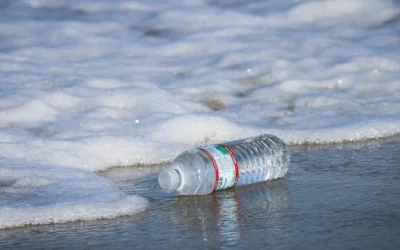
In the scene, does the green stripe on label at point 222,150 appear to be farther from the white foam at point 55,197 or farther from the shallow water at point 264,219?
the white foam at point 55,197

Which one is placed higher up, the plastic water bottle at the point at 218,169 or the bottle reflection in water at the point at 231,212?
the plastic water bottle at the point at 218,169

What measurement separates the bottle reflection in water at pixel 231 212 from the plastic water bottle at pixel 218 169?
4cm

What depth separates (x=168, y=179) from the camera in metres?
3.21

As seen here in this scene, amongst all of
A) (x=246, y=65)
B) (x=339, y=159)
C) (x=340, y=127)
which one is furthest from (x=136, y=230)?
(x=246, y=65)

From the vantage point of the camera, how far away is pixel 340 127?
175 inches

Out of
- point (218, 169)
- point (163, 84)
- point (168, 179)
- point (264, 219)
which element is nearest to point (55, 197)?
point (168, 179)

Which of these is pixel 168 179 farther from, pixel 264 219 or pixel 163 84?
pixel 163 84

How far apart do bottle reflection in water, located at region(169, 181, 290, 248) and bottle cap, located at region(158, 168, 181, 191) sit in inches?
3.0

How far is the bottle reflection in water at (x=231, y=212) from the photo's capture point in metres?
2.73

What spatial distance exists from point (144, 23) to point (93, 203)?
3.89m

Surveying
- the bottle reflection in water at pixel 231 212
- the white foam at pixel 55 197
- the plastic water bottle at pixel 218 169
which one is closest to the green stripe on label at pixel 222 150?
the plastic water bottle at pixel 218 169

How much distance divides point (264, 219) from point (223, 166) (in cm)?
47

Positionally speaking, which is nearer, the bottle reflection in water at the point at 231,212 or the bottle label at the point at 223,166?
the bottle reflection in water at the point at 231,212

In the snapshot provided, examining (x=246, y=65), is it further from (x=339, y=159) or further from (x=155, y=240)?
(x=155, y=240)
